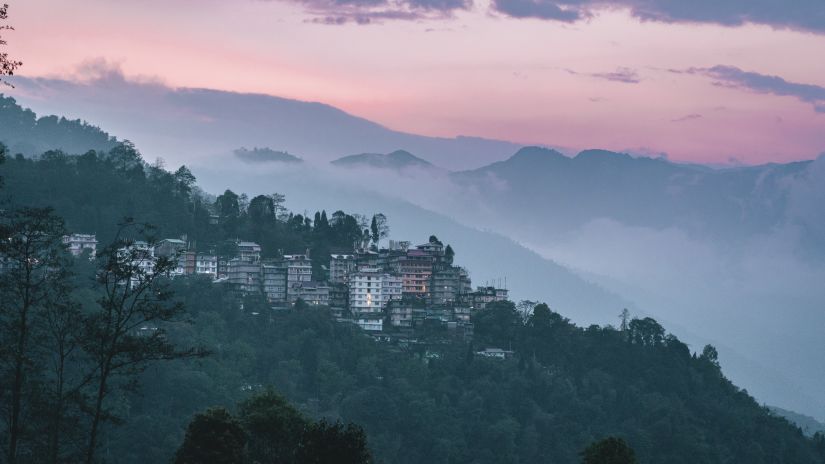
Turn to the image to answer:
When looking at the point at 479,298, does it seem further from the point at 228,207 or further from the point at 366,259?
the point at 228,207

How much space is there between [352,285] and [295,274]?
360 cm

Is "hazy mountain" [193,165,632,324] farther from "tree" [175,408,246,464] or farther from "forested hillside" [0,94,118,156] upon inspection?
"tree" [175,408,246,464]

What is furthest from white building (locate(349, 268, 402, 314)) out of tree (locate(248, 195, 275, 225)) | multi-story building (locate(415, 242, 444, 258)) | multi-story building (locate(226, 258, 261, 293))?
tree (locate(248, 195, 275, 225))

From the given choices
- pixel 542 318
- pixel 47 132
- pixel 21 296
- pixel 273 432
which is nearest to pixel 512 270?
pixel 47 132

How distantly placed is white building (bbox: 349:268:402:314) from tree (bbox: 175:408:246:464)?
151ft

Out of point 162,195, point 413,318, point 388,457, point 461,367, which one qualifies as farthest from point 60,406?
point 162,195

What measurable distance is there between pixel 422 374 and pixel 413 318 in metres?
7.65

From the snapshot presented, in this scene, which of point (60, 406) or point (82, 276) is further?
point (82, 276)

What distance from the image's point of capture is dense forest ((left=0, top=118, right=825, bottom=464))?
59719 millimetres

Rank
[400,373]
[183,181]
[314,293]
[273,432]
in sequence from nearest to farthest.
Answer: [273,432] < [400,373] < [314,293] < [183,181]

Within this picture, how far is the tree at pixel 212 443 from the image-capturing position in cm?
2672

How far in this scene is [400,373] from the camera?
217 ft

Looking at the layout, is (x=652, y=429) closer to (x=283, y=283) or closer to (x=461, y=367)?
(x=461, y=367)

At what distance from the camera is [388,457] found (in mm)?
59188
